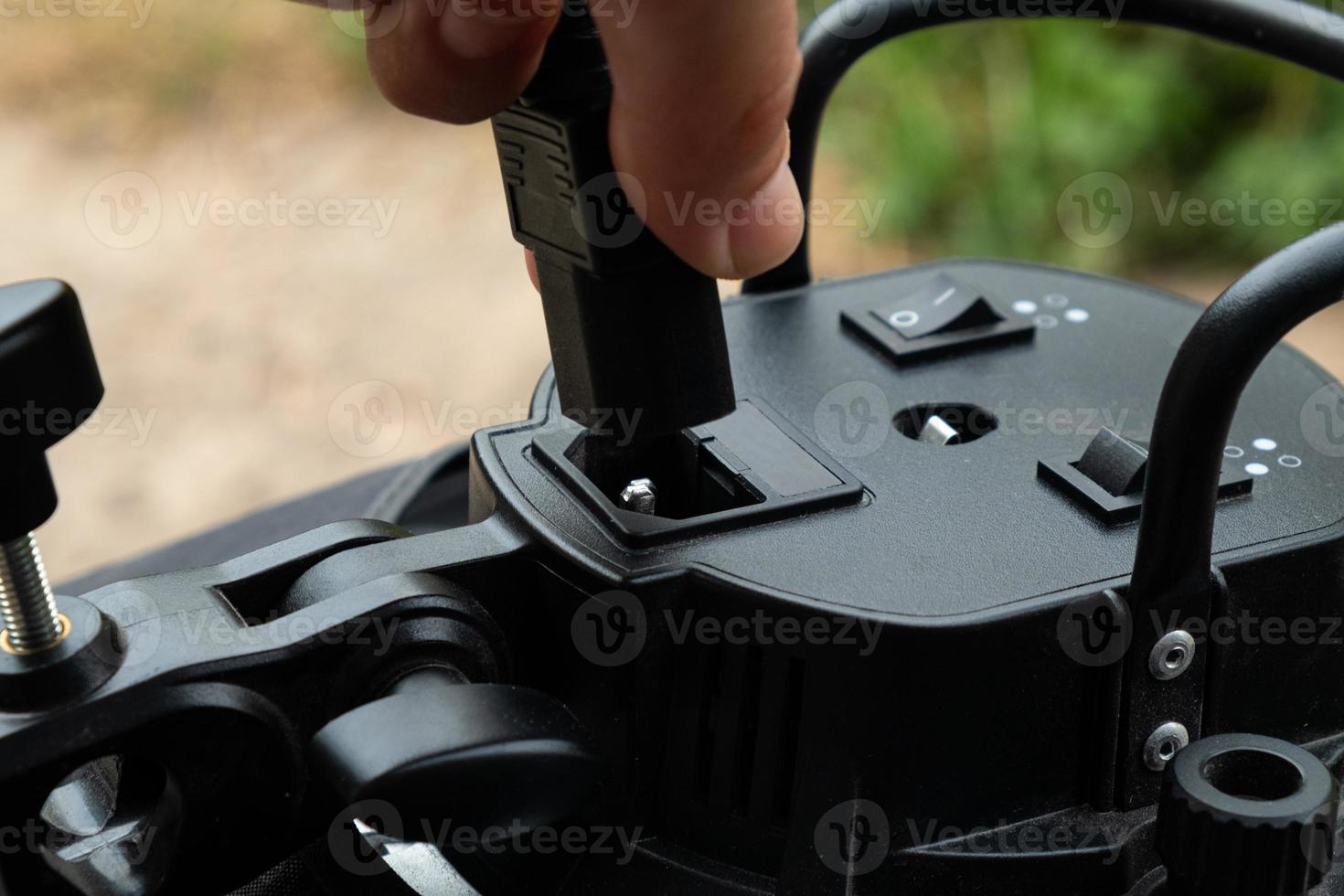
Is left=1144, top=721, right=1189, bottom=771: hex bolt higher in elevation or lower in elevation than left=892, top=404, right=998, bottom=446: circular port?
lower

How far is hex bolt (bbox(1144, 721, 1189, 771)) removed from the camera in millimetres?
687

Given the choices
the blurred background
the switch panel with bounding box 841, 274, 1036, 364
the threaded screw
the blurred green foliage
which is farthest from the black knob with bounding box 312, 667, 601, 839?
the blurred green foliage

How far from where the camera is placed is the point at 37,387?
0.55 metres

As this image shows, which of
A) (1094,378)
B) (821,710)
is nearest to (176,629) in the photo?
(821,710)

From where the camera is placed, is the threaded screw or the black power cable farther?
the black power cable

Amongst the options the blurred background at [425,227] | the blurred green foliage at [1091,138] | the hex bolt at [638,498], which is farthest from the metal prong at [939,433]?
the blurred green foliage at [1091,138]

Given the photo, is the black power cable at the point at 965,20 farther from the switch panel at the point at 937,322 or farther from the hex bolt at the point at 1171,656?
the hex bolt at the point at 1171,656

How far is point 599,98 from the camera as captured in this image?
64 centimetres

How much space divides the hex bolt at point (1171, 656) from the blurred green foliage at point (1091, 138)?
1.87m

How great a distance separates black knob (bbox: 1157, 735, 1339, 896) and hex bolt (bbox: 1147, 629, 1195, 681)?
0.03m

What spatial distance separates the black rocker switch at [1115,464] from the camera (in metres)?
0.71

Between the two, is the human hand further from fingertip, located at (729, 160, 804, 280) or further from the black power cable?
the black power cable

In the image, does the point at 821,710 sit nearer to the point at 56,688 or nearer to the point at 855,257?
the point at 56,688

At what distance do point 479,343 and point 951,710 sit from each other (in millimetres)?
2190
